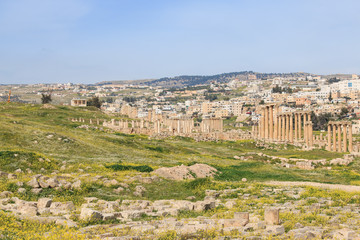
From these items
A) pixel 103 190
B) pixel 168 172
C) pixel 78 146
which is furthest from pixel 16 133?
pixel 103 190

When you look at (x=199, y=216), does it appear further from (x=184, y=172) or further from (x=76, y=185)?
(x=184, y=172)

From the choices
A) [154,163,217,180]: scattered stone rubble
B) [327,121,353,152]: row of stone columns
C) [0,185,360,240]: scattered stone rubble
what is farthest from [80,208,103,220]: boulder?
[327,121,353,152]: row of stone columns

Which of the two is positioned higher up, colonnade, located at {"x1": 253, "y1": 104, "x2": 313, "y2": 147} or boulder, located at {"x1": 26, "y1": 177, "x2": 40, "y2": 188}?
boulder, located at {"x1": 26, "y1": 177, "x2": 40, "y2": 188}

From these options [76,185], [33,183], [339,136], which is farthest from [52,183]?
[339,136]

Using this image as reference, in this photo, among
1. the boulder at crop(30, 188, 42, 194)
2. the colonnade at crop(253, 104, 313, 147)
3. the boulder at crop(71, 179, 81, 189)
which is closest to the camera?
the boulder at crop(30, 188, 42, 194)

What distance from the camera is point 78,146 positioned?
121 feet

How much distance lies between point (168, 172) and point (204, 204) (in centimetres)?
967

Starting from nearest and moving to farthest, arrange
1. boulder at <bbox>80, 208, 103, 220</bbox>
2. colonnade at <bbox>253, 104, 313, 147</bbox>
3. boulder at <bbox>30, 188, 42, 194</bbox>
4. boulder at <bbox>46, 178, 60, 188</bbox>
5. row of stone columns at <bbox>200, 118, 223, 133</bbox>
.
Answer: boulder at <bbox>80, 208, 103, 220</bbox>
boulder at <bbox>30, 188, 42, 194</bbox>
boulder at <bbox>46, 178, 60, 188</bbox>
colonnade at <bbox>253, 104, 313, 147</bbox>
row of stone columns at <bbox>200, 118, 223, 133</bbox>

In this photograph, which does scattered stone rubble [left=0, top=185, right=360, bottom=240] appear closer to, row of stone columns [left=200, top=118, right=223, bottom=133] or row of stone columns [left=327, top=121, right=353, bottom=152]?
row of stone columns [left=327, top=121, right=353, bottom=152]

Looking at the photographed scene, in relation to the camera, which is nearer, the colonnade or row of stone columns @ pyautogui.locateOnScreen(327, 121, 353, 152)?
row of stone columns @ pyautogui.locateOnScreen(327, 121, 353, 152)

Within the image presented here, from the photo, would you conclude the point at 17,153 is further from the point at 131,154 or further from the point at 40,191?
the point at 131,154

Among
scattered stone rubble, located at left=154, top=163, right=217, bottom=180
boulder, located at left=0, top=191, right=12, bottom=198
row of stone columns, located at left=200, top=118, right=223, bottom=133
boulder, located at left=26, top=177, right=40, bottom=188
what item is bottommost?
row of stone columns, located at left=200, top=118, right=223, bottom=133

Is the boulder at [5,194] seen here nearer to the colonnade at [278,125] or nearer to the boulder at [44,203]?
the boulder at [44,203]

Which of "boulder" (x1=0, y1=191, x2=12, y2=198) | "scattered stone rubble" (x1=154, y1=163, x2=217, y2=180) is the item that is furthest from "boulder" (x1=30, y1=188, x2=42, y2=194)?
"scattered stone rubble" (x1=154, y1=163, x2=217, y2=180)
